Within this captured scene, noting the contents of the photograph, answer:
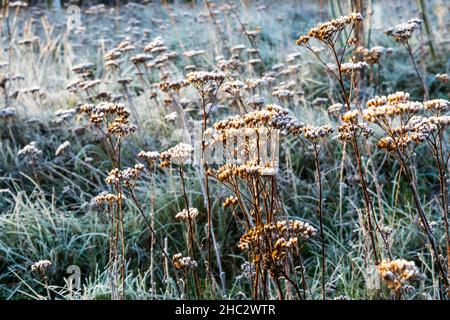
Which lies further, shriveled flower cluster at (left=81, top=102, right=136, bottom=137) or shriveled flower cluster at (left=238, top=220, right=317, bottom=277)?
shriveled flower cluster at (left=81, top=102, right=136, bottom=137)

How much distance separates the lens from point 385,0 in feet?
31.2

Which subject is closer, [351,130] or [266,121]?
[266,121]

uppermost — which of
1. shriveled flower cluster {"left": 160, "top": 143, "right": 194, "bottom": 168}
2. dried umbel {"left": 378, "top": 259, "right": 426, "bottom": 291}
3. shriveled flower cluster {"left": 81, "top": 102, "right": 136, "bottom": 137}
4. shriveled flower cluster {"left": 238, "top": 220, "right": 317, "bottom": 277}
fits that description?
shriveled flower cluster {"left": 81, "top": 102, "right": 136, "bottom": 137}

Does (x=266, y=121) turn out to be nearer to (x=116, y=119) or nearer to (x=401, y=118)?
(x=401, y=118)

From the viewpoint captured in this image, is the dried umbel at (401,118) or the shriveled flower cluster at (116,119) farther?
the shriveled flower cluster at (116,119)

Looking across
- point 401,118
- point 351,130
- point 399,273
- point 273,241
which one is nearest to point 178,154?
point 273,241

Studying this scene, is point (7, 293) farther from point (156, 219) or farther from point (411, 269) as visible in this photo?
point (411, 269)

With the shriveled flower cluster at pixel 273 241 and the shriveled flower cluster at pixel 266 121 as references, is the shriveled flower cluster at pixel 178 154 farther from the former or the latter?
the shriveled flower cluster at pixel 273 241

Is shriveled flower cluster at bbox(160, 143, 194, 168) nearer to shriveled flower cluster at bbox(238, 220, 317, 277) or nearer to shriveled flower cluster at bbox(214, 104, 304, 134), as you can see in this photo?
shriveled flower cluster at bbox(214, 104, 304, 134)

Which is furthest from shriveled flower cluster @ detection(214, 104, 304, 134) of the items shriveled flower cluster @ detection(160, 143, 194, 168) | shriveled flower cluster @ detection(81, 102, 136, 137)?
shriveled flower cluster @ detection(81, 102, 136, 137)

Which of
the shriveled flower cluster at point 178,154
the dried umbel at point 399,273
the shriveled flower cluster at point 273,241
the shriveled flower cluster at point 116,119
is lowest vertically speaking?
the shriveled flower cluster at point 273,241

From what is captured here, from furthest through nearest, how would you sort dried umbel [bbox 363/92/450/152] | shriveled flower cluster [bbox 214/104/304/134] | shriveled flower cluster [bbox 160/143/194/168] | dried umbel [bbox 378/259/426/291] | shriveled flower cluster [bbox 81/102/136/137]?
shriveled flower cluster [bbox 81/102/136/137] → shriveled flower cluster [bbox 160/143/194/168] → shriveled flower cluster [bbox 214/104/304/134] → dried umbel [bbox 363/92/450/152] → dried umbel [bbox 378/259/426/291]

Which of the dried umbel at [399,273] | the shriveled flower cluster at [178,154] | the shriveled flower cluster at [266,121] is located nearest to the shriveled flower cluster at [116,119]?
the shriveled flower cluster at [178,154]
